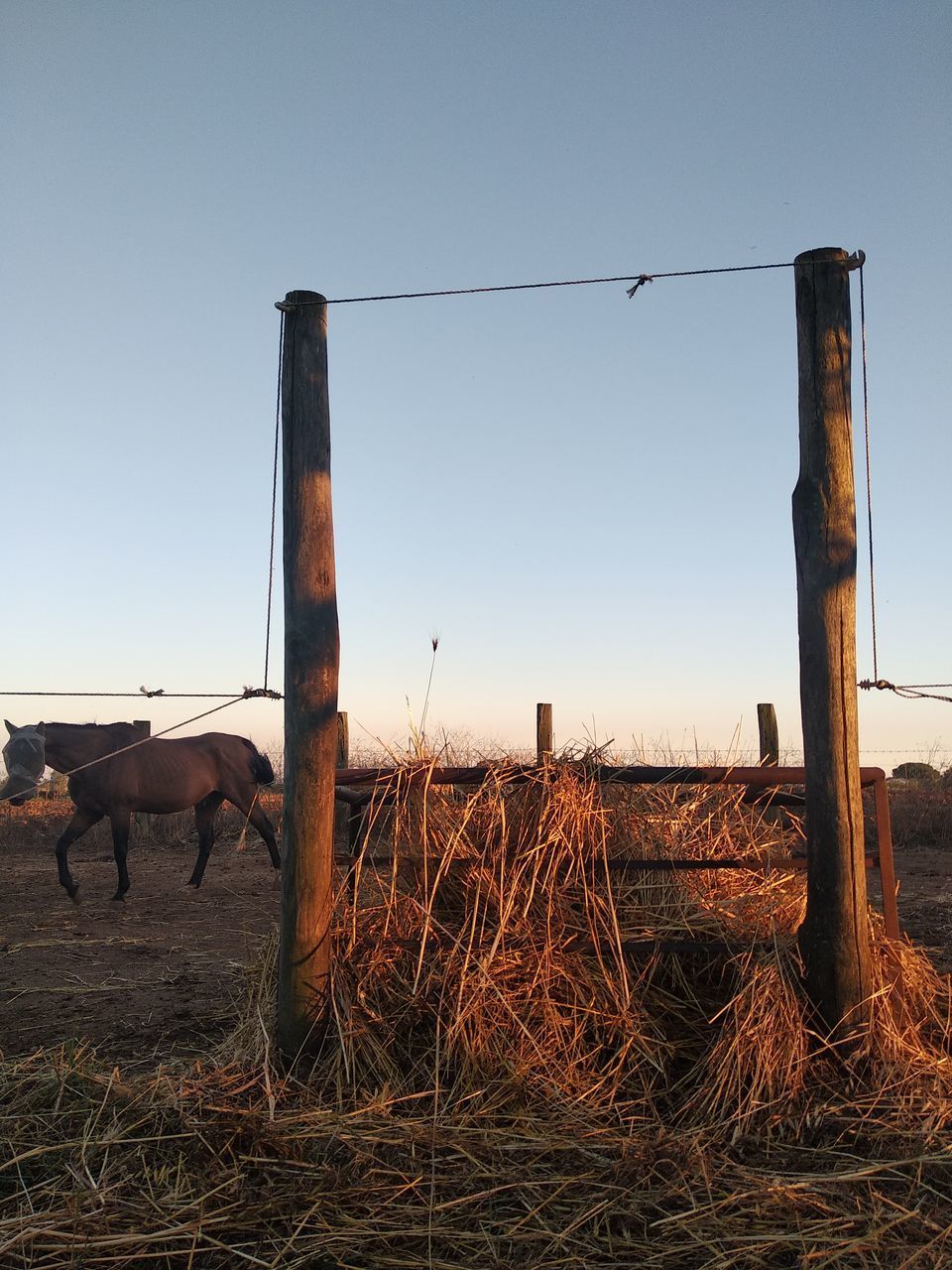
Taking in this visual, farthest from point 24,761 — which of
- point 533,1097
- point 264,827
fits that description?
point 533,1097

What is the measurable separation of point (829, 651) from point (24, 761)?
823 centimetres

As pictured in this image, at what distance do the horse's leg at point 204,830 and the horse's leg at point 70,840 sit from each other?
108cm

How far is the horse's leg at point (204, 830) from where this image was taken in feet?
32.2

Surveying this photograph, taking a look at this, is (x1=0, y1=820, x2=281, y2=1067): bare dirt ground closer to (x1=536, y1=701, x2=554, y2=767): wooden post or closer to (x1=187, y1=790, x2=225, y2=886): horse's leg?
(x1=187, y1=790, x2=225, y2=886): horse's leg

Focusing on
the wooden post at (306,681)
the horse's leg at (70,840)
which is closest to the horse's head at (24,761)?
the horse's leg at (70,840)

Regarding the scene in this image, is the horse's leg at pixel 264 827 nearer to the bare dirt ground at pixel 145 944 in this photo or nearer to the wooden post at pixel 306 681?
the bare dirt ground at pixel 145 944

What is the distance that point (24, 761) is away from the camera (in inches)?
367

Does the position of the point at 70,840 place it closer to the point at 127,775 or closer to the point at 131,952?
the point at 127,775

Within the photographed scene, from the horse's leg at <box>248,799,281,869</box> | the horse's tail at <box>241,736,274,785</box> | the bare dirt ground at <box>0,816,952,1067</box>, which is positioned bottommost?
the bare dirt ground at <box>0,816,952,1067</box>

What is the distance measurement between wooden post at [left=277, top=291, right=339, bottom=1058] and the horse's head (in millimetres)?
6577

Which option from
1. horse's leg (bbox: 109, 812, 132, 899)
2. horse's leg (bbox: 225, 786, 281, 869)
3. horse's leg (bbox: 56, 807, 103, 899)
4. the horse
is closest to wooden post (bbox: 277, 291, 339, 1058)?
the horse

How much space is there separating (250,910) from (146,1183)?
568 cm

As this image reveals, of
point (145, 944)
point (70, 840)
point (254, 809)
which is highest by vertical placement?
point (254, 809)

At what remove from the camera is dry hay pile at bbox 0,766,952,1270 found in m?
2.43
